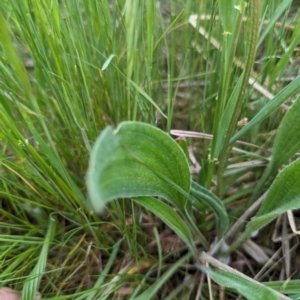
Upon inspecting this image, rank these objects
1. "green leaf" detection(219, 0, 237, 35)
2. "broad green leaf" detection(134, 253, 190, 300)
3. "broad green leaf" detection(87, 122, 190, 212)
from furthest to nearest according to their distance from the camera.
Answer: "broad green leaf" detection(134, 253, 190, 300)
"green leaf" detection(219, 0, 237, 35)
"broad green leaf" detection(87, 122, 190, 212)

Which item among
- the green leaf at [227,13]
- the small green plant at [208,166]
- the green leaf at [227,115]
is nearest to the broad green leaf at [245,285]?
the small green plant at [208,166]

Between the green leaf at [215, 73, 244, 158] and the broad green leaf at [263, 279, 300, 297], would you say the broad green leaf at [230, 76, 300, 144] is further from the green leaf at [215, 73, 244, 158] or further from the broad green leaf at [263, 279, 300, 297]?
the broad green leaf at [263, 279, 300, 297]

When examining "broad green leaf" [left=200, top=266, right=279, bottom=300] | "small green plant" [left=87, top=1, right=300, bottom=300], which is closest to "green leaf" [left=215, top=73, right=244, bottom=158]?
"small green plant" [left=87, top=1, right=300, bottom=300]

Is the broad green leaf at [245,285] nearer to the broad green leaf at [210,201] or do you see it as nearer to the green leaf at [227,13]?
the broad green leaf at [210,201]

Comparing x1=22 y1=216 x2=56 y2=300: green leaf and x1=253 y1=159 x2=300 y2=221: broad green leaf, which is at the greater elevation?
x1=253 y1=159 x2=300 y2=221: broad green leaf

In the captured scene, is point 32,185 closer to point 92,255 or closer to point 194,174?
point 92,255

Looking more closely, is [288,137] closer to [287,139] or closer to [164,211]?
[287,139]

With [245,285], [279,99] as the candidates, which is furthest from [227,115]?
[245,285]
